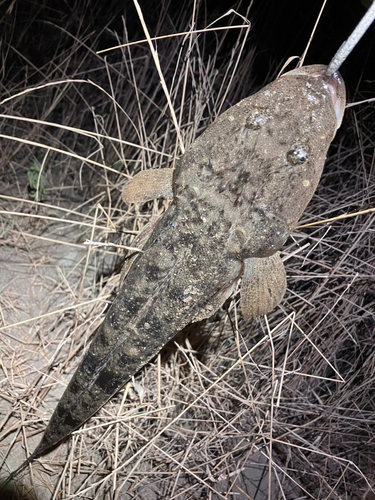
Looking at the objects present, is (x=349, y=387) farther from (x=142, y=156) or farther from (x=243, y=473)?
(x=142, y=156)

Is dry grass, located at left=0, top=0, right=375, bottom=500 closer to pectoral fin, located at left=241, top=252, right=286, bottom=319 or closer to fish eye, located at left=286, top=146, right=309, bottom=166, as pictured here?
pectoral fin, located at left=241, top=252, right=286, bottom=319

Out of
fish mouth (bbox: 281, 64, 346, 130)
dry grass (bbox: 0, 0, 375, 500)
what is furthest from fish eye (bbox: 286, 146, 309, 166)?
dry grass (bbox: 0, 0, 375, 500)

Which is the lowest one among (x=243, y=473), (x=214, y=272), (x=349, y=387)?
(x=243, y=473)

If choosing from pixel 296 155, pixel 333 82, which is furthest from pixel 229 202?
pixel 333 82

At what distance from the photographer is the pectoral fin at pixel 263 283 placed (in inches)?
73.0

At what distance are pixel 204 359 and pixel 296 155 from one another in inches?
60.0

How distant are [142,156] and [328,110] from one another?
1274 millimetres

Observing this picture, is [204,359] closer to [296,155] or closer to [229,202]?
[229,202]

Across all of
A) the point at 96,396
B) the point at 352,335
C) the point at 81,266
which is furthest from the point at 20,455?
the point at 352,335

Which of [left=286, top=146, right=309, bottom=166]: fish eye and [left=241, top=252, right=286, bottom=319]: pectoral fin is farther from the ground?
[left=286, top=146, right=309, bottom=166]: fish eye

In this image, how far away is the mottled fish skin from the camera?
1676 millimetres

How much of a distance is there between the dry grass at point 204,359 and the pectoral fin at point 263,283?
14.8 inches

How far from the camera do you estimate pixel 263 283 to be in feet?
6.13

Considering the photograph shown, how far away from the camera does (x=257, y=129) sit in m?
1.68
